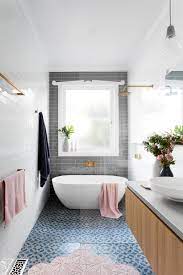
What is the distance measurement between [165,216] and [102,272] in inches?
52.2

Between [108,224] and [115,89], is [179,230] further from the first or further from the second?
[115,89]

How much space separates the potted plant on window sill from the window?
0.07 meters

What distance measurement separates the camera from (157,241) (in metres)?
1.29

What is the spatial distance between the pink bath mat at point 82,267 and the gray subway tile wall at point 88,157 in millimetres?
2218

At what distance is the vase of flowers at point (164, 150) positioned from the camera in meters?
2.02

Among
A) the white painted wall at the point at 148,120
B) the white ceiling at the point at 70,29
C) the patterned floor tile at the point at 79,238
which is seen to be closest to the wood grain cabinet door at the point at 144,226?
the white painted wall at the point at 148,120

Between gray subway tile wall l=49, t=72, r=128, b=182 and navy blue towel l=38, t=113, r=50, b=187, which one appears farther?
gray subway tile wall l=49, t=72, r=128, b=182

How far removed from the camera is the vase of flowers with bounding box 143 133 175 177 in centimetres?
202

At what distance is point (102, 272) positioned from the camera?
84.9 inches

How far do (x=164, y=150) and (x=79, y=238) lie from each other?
5.45 ft

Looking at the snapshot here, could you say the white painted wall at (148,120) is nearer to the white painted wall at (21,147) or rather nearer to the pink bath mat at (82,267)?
the pink bath mat at (82,267)

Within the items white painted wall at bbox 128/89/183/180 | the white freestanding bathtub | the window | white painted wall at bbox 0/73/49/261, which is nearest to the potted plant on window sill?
the window

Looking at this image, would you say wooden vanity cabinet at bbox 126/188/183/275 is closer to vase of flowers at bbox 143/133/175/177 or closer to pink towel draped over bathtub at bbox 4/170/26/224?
vase of flowers at bbox 143/133/175/177

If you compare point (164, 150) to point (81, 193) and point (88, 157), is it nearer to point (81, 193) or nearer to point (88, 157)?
point (81, 193)
